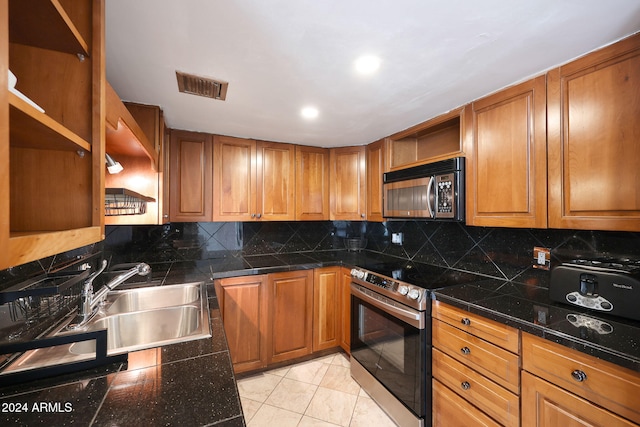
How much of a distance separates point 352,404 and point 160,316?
1470mm

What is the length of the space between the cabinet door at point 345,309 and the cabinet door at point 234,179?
1.05 metres

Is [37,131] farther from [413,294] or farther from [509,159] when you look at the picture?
[509,159]

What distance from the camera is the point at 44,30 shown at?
63 cm

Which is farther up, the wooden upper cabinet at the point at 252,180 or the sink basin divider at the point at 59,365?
the wooden upper cabinet at the point at 252,180

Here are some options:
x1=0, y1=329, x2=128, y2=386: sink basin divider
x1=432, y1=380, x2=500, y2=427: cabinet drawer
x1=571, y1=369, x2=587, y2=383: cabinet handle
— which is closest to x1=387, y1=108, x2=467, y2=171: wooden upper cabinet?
x1=571, y1=369, x2=587, y2=383: cabinet handle

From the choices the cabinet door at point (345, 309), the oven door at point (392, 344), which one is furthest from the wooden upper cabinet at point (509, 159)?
the cabinet door at point (345, 309)

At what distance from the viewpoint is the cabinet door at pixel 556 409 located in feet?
3.10

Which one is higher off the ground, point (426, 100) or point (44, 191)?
point (426, 100)

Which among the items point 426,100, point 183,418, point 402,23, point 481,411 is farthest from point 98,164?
point 481,411

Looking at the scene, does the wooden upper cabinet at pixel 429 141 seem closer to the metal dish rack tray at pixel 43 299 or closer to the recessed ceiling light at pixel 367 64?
the recessed ceiling light at pixel 367 64

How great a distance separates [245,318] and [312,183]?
1.46 metres

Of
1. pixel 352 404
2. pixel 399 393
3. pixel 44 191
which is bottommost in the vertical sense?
pixel 352 404

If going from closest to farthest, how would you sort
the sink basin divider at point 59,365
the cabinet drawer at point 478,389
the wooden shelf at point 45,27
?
1. the wooden shelf at point 45,27
2. the sink basin divider at point 59,365
3. the cabinet drawer at point 478,389

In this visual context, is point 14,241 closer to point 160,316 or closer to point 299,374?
point 160,316
